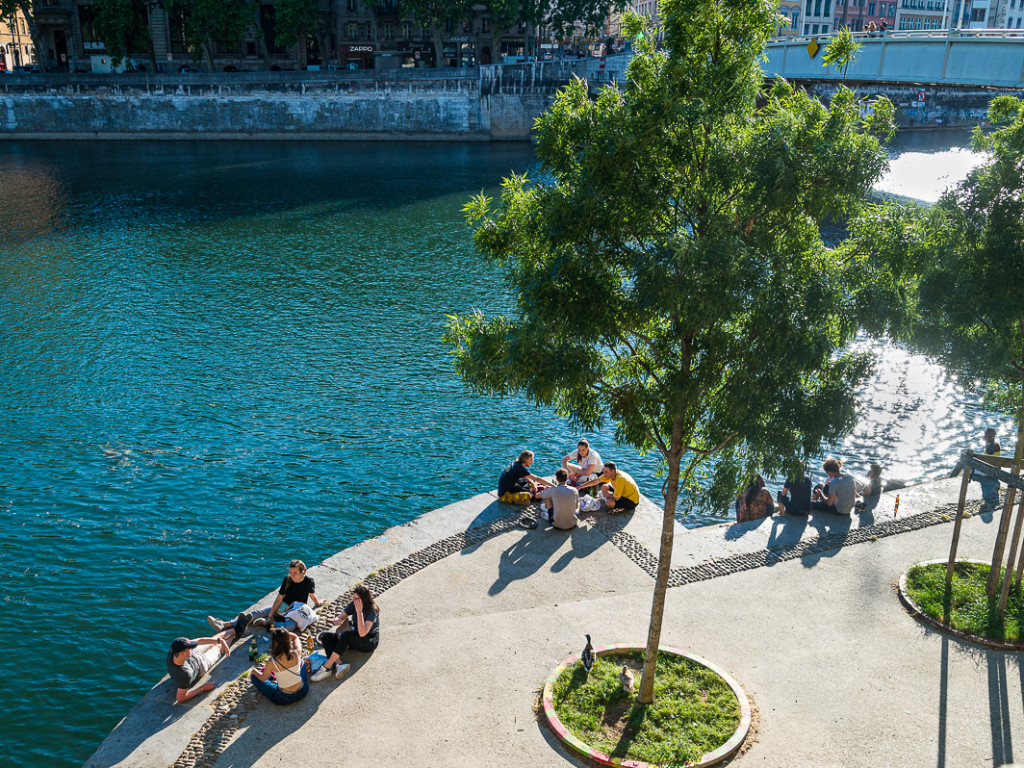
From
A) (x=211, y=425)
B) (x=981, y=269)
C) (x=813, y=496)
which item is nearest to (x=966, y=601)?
(x=813, y=496)

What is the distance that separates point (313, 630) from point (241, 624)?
1150 mm

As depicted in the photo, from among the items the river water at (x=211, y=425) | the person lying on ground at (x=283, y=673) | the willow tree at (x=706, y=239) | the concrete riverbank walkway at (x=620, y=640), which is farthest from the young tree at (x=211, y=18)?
the person lying on ground at (x=283, y=673)

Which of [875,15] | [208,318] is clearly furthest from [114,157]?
[875,15]

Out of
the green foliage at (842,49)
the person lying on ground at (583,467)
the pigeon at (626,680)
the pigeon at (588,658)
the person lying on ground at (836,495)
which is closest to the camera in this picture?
the green foliage at (842,49)

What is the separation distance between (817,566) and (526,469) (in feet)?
18.4

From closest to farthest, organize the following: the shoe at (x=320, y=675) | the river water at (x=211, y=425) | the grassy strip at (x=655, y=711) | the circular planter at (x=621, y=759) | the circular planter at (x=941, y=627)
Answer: the circular planter at (x=621, y=759)
the grassy strip at (x=655, y=711)
the shoe at (x=320, y=675)
the circular planter at (x=941, y=627)
the river water at (x=211, y=425)

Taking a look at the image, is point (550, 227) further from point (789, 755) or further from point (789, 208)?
point (789, 755)

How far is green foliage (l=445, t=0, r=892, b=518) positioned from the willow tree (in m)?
0.02

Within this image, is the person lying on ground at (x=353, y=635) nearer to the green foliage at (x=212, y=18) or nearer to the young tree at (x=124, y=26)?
the green foliage at (x=212, y=18)

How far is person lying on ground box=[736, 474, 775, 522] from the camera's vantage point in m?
17.3

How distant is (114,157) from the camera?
7494 centimetres

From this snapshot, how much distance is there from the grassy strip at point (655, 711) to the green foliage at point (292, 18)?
90.4 meters

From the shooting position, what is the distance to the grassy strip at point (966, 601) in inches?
515

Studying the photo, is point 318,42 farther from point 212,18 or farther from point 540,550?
point 540,550
